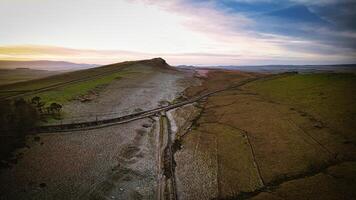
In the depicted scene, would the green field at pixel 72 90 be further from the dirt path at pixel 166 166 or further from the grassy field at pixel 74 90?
the dirt path at pixel 166 166

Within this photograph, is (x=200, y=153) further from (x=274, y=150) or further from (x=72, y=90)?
(x=72, y=90)

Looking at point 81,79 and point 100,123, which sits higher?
point 81,79

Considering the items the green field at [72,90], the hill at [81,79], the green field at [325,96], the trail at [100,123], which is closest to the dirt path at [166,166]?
the trail at [100,123]

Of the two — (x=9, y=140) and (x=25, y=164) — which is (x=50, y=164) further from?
(x=9, y=140)

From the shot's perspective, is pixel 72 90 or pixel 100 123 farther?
pixel 72 90

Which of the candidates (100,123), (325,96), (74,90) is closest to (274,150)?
(100,123)

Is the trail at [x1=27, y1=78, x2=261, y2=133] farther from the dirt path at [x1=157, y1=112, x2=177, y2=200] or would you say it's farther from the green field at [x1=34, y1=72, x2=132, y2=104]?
the green field at [x1=34, y1=72, x2=132, y2=104]

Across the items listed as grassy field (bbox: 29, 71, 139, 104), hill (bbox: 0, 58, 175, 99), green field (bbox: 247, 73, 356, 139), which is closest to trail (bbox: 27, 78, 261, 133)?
grassy field (bbox: 29, 71, 139, 104)

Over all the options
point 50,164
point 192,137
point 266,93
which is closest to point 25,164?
point 50,164
